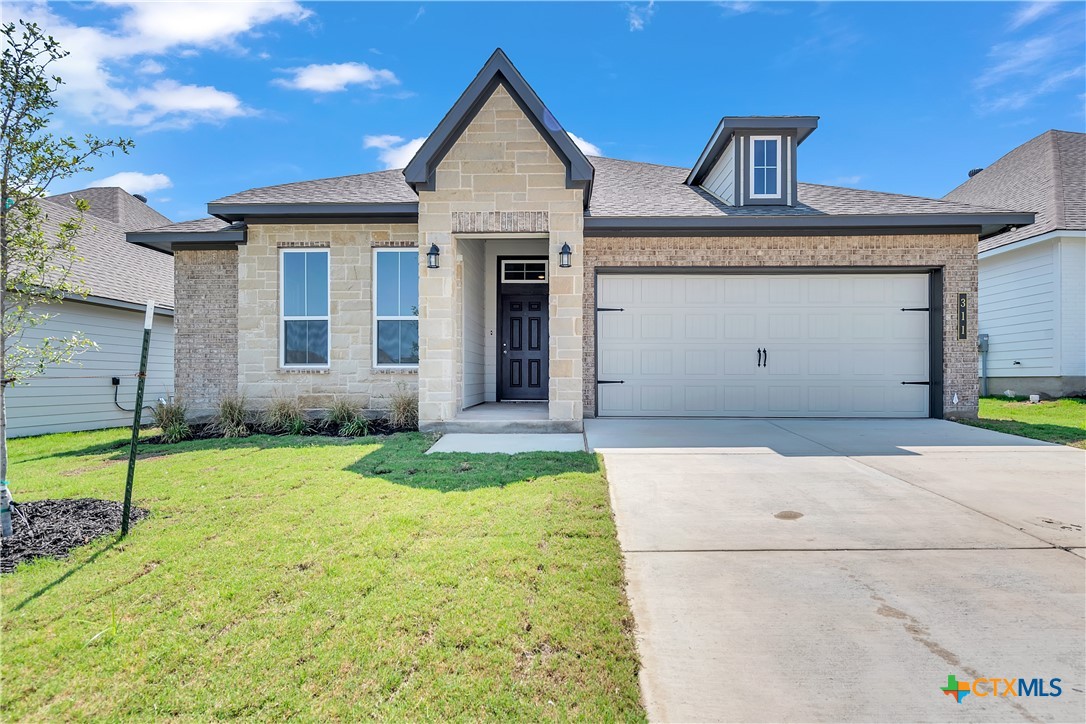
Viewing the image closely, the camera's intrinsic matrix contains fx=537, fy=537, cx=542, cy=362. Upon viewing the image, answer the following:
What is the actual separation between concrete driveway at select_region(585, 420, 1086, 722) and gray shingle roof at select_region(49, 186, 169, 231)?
17.9 meters

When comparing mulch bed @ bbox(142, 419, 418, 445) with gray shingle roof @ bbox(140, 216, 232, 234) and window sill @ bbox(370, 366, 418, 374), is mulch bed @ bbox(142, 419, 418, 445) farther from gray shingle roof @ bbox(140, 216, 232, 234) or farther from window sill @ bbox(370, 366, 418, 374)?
gray shingle roof @ bbox(140, 216, 232, 234)

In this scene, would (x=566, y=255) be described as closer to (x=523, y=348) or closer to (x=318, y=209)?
(x=523, y=348)

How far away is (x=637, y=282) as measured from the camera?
31.3 ft

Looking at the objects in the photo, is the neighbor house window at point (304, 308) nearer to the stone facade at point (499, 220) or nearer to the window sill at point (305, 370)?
the window sill at point (305, 370)

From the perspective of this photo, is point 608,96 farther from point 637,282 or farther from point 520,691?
point 520,691

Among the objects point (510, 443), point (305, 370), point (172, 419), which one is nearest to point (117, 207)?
point (172, 419)

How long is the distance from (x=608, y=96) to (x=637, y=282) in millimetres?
5867

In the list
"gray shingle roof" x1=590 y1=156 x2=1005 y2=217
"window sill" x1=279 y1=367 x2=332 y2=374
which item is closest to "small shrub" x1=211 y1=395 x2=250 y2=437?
"window sill" x1=279 y1=367 x2=332 y2=374

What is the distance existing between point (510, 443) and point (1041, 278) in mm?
13633

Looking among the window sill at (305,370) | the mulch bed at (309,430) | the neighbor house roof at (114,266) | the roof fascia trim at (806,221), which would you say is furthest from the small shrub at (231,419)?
the roof fascia trim at (806,221)

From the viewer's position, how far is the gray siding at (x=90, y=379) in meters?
10.1

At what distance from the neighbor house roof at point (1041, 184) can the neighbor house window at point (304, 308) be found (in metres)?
13.9

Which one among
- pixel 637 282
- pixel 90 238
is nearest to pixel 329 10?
pixel 637 282

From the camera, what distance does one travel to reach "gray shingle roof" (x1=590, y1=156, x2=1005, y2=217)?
9297 mm
